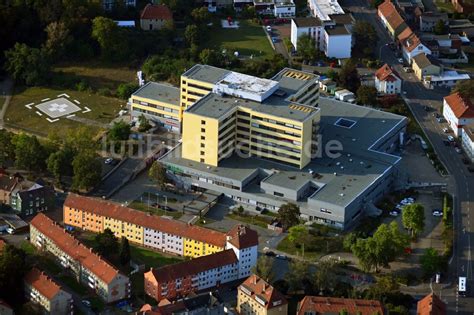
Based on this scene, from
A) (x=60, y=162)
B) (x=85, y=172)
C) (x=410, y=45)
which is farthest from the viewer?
(x=410, y=45)

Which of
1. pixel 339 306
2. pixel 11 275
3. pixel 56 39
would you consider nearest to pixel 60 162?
pixel 11 275

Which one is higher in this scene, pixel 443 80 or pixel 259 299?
pixel 443 80

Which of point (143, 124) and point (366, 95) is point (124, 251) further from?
point (366, 95)

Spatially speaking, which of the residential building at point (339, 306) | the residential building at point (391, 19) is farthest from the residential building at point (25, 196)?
the residential building at point (391, 19)

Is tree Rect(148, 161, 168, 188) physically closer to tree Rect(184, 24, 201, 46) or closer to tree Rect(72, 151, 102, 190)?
tree Rect(72, 151, 102, 190)

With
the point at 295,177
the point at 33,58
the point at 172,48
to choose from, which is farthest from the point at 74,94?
the point at 295,177

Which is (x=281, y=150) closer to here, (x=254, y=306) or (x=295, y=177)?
(x=295, y=177)

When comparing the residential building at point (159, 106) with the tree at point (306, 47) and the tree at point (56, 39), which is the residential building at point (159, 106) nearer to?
the tree at point (56, 39)
